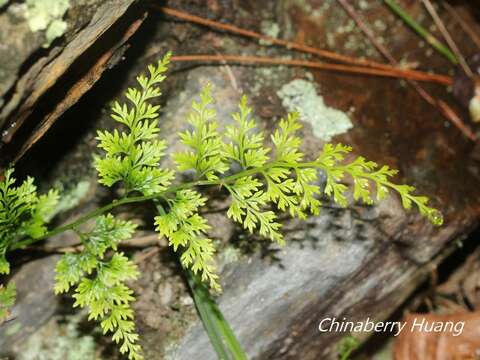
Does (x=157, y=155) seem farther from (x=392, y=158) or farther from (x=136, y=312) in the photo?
(x=392, y=158)

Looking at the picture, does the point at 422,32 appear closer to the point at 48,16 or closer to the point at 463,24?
the point at 463,24

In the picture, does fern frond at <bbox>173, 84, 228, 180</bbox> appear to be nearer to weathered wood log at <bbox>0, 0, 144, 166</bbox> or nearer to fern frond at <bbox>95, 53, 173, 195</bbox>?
fern frond at <bbox>95, 53, 173, 195</bbox>

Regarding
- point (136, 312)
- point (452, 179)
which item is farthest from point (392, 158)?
point (136, 312)

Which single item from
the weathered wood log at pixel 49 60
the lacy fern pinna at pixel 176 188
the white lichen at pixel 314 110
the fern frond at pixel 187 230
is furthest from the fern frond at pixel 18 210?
the white lichen at pixel 314 110

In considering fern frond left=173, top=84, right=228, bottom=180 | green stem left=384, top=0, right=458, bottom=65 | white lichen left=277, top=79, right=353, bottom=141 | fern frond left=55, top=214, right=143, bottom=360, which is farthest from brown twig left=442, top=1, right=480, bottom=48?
fern frond left=55, top=214, right=143, bottom=360

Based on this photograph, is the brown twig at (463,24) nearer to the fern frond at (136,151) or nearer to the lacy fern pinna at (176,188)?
the lacy fern pinna at (176,188)

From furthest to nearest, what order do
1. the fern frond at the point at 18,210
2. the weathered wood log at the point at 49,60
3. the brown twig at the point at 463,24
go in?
the brown twig at the point at 463,24 → the fern frond at the point at 18,210 → the weathered wood log at the point at 49,60
